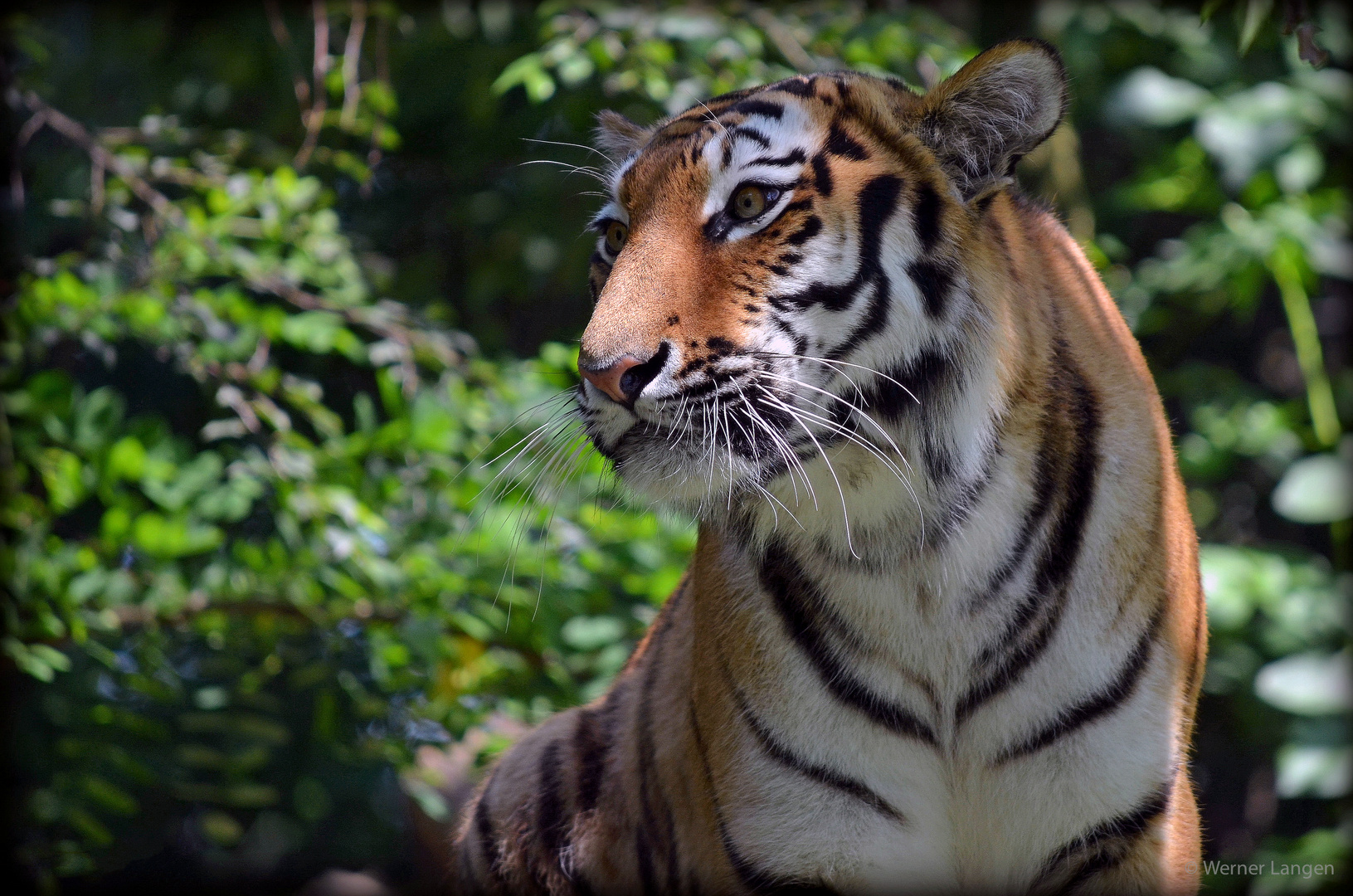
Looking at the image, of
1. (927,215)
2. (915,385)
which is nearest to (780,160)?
(927,215)

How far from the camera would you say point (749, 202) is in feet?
4.58

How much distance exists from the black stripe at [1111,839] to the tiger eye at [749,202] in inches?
33.3

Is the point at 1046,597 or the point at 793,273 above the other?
the point at 793,273

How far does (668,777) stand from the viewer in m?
1.72

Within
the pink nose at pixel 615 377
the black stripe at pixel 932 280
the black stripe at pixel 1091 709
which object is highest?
the black stripe at pixel 932 280

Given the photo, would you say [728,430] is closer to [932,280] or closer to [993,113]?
[932,280]

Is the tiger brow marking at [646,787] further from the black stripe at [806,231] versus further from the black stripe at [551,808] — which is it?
the black stripe at [806,231]

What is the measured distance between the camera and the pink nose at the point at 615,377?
4.17ft

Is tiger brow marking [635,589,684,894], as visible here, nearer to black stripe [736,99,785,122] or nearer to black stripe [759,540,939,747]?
black stripe [759,540,939,747]

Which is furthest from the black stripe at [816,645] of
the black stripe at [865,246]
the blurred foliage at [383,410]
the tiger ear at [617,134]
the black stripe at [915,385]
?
the blurred foliage at [383,410]

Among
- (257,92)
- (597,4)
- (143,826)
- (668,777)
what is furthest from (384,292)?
(668,777)

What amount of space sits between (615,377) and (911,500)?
429 millimetres

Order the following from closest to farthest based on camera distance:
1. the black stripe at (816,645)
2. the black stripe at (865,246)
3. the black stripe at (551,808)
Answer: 1. the black stripe at (865,246)
2. the black stripe at (816,645)
3. the black stripe at (551,808)

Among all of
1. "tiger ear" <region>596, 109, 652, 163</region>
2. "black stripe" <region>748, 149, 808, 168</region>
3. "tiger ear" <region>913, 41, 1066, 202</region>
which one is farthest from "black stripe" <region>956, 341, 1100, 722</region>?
"tiger ear" <region>596, 109, 652, 163</region>
